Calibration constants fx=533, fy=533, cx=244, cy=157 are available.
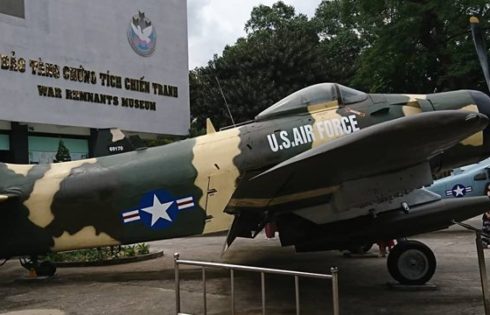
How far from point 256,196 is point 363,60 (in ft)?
77.4

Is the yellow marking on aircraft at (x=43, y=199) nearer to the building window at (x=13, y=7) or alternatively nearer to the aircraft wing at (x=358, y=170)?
the aircraft wing at (x=358, y=170)

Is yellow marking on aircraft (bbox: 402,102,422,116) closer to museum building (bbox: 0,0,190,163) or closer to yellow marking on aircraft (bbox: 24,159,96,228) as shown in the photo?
A: yellow marking on aircraft (bbox: 24,159,96,228)

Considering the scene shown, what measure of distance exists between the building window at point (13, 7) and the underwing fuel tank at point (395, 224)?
758 inches

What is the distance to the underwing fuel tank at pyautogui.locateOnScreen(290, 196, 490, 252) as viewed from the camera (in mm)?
7422

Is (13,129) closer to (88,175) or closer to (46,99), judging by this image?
(46,99)

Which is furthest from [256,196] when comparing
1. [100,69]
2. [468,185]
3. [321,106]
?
[100,69]

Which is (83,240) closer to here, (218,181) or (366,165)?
(218,181)

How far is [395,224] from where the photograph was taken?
7.41 meters

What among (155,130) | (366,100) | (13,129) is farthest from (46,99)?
(366,100)

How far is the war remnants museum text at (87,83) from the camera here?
22.6 m

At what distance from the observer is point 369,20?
29.3 meters

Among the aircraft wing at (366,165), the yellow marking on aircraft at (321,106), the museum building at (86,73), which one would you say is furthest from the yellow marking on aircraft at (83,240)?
the museum building at (86,73)

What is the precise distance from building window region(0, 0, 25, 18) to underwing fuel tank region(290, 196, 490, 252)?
1925 centimetres

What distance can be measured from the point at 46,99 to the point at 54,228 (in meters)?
16.7
